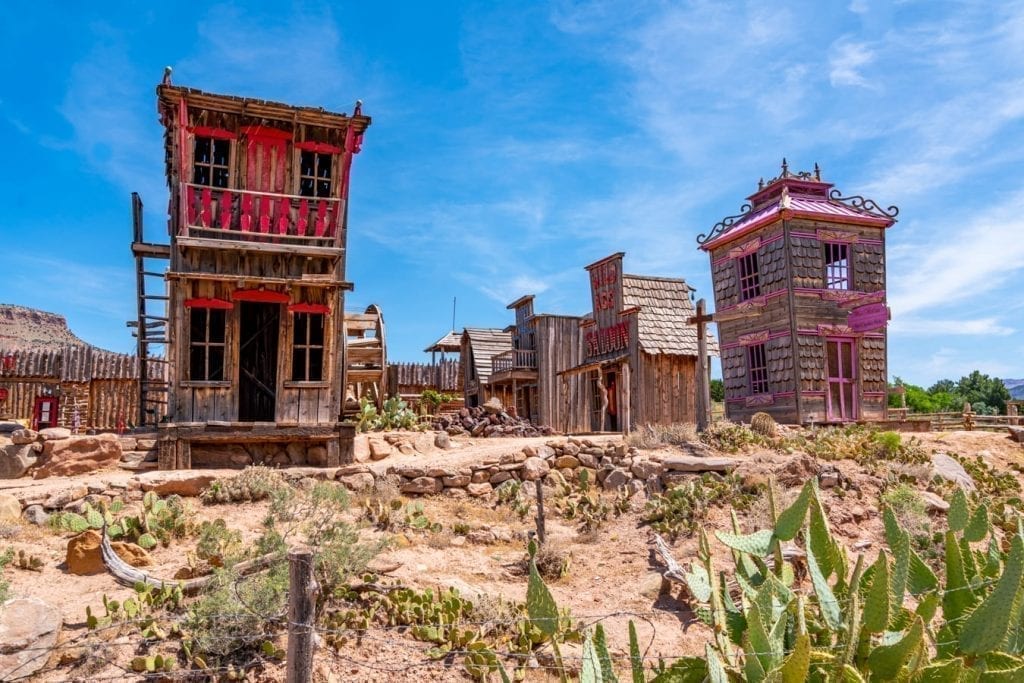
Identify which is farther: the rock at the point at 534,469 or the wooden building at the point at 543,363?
the wooden building at the point at 543,363

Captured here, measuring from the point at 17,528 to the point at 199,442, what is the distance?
11.0ft

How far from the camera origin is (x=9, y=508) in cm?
1007

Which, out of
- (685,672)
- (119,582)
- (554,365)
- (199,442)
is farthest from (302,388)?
(554,365)

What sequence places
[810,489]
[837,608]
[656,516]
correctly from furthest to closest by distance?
[656,516] < [837,608] < [810,489]

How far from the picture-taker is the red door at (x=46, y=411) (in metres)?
21.6

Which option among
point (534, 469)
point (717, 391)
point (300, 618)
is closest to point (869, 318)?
point (534, 469)

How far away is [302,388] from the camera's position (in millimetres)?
13156

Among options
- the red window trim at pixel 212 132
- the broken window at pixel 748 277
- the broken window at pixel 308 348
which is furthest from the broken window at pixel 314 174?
the broken window at pixel 748 277

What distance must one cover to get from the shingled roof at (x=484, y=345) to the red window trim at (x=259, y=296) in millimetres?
14418

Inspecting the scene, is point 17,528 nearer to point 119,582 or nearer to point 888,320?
point 119,582

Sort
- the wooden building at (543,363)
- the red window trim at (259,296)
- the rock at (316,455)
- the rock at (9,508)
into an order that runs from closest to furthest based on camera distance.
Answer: the rock at (9,508) → the red window trim at (259,296) → the rock at (316,455) → the wooden building at (543,363)

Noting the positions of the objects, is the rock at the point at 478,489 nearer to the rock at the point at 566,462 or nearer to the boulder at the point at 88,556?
the rock at the point at 566,462

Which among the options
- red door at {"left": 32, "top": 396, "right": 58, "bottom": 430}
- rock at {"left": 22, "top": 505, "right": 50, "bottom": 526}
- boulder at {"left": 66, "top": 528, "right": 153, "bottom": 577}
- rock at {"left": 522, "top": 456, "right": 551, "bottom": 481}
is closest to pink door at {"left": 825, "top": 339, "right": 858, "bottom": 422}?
rock at {"left": 522, "top": 456, "right": 551, "bottom": 481}

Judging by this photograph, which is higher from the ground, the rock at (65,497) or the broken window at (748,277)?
the broken window at (748,277)
